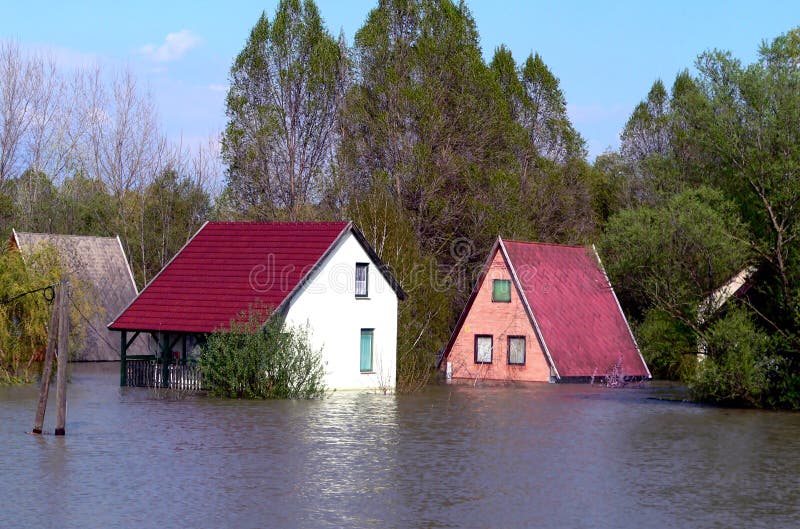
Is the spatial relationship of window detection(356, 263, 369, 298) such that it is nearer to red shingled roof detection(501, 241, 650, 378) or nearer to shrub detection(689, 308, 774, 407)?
red shingled roof detection(501, 241, 650, 378)

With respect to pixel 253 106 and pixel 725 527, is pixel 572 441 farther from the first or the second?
pixel 253 106

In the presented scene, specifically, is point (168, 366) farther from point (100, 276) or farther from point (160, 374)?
point (100, 276)

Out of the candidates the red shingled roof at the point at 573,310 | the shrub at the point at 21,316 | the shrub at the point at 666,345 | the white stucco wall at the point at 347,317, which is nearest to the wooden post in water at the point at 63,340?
the white stucco wall at the point at 347,317

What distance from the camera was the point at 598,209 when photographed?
7850 cm

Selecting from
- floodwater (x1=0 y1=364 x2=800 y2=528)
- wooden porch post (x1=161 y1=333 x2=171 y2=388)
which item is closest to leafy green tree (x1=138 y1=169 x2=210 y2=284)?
wooden porch post (x1=161 y1=333 x2=171 y2=388)

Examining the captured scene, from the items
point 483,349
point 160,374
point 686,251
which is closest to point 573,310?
point 483,349

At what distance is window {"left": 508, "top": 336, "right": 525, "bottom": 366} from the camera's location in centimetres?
5100

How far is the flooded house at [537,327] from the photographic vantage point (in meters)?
50.5

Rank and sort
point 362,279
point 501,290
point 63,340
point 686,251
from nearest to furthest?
point 63,340, point 686,251, point 362,279, point 501,290

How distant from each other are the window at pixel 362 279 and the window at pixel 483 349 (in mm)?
10692

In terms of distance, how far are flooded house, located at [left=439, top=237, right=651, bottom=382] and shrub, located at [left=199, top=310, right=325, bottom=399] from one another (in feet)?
46.9

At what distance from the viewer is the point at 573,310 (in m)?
52.6

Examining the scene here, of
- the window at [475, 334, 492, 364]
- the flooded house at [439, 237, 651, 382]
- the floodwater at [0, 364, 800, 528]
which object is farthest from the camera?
the window at [475, 334, 492, 364]

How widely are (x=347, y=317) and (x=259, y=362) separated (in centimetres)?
525
